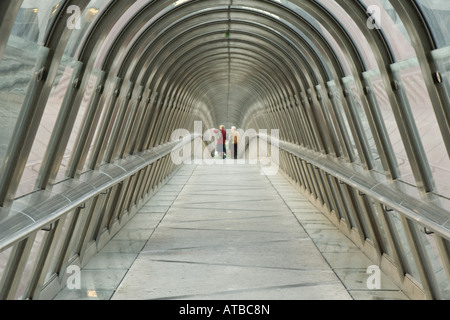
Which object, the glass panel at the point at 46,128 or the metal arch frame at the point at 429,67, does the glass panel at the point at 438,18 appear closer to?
the metal arch frame at the point at 429,67

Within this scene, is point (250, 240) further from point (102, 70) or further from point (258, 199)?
point (258, 199)

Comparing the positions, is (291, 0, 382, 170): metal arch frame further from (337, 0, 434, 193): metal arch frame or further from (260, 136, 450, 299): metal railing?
(260, 136, 450, 299): metal railing

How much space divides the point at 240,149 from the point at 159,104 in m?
24.1

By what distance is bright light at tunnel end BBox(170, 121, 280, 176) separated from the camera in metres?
20.6

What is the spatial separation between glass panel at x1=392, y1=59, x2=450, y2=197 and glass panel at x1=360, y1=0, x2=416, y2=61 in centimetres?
11

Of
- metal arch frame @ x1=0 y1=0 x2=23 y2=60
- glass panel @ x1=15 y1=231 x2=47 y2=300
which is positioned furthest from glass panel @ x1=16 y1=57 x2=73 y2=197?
metal arch frame @ x1=0 y1=0 x2=23 y2=60

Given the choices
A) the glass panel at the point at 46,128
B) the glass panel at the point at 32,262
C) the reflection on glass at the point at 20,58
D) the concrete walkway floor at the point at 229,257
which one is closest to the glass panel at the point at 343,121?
the concrete walkway floor at the point at 229,257

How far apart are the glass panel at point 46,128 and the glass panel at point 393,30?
3335mm

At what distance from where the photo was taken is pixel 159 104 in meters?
13.2

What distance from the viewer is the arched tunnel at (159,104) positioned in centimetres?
464

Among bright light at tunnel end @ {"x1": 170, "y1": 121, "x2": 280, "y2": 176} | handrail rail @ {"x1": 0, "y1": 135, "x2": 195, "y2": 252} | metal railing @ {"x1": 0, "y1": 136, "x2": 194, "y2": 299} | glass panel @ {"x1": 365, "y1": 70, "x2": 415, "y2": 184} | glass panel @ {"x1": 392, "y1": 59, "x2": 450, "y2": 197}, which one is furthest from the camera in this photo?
bright light at tunnel end @ {"x1": 170, "y1": 121, "x2": 280, "y2": 176}

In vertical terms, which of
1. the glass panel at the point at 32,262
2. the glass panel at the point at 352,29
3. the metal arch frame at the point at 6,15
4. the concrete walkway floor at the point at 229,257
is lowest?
the concrete walkway floor at the point at 229,257
